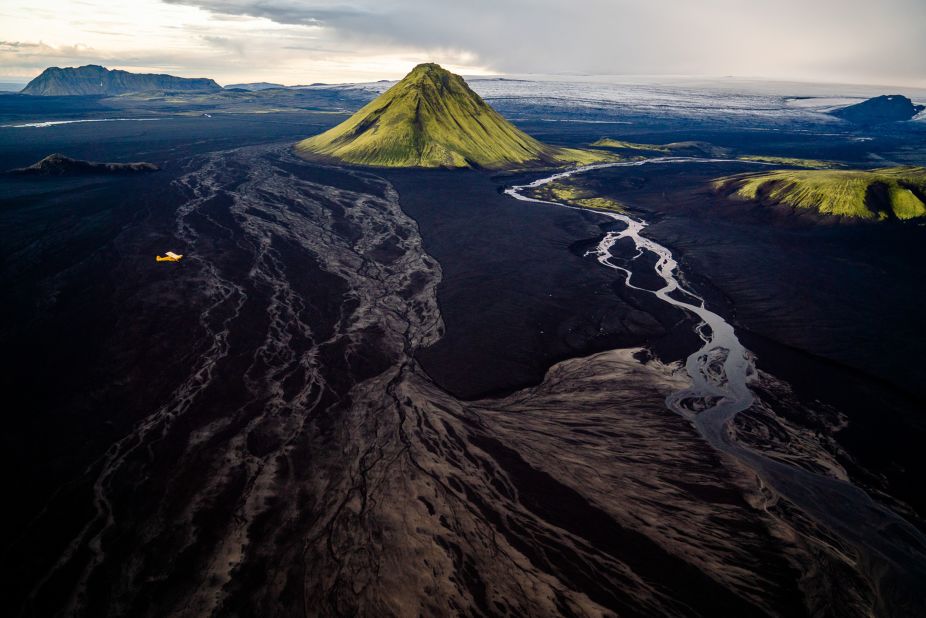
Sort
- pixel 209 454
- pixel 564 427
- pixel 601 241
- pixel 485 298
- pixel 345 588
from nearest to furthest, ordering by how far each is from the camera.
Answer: pixel 345 588, pixel 209 454, pixel 564 427, pixel 485 298, pixel 601 241

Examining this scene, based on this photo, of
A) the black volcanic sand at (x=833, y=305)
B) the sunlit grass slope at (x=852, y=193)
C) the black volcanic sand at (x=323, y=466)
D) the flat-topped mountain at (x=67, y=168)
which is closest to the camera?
the black volcanic sand at (x=323, y=466)

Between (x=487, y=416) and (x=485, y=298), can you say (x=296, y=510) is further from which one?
(x=485, y=298)

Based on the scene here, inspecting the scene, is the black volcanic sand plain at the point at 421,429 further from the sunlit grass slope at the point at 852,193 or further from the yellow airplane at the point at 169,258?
the sunlit grass slope at the point at 852,193

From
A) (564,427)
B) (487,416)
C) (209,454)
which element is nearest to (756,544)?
(564,427)

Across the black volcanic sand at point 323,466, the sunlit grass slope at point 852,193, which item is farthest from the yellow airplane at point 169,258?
the sunlit grass slope at point 852,193

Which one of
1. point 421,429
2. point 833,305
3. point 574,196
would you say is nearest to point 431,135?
point 574,196

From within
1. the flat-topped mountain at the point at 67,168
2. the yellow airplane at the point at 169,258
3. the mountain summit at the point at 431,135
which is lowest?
the yellow airplane at the point at 169,258
